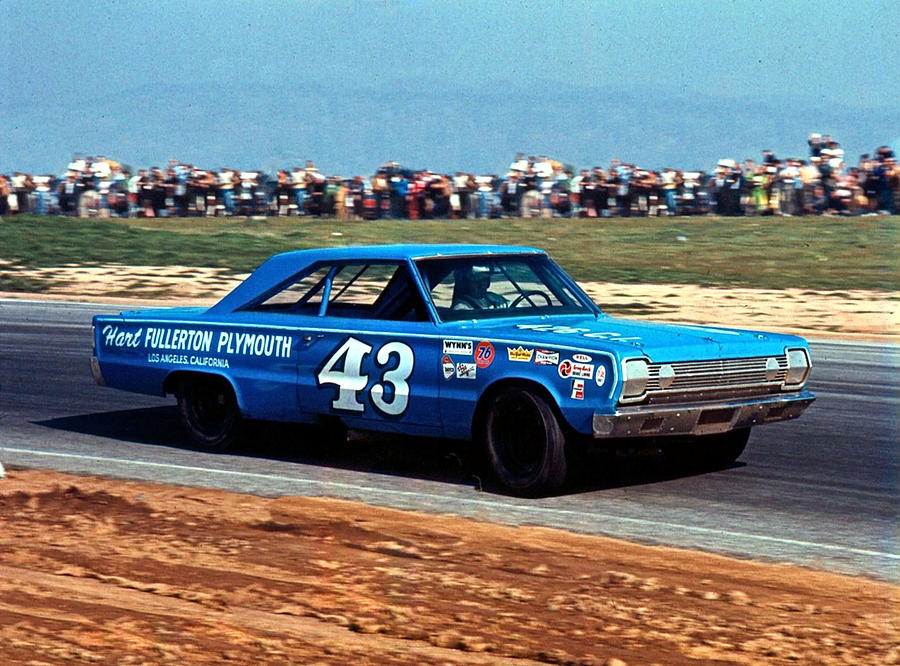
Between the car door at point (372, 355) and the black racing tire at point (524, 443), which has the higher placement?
the car door at point (372, 355)

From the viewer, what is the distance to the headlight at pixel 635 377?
7066 millimetres

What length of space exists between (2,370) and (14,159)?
601ft

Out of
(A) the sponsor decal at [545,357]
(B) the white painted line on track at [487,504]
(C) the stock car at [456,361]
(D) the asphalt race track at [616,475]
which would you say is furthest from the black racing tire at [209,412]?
(A) the sponsor decal at [545,357]

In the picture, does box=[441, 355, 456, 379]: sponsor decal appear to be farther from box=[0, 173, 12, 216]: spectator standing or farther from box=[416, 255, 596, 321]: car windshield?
box=[0, 173, 12, 216]: spectator standing

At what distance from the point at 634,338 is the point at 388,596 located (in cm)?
242

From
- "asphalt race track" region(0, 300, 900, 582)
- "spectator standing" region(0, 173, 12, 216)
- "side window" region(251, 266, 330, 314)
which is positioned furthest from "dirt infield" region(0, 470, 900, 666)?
"spectator standing" region(0, 173, 12, 216)

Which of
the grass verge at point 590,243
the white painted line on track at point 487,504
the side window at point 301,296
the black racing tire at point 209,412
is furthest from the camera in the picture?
the grass verge at point 590,243

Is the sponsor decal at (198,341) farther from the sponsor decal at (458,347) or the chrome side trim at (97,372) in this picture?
the sponsor decal at (458,347)

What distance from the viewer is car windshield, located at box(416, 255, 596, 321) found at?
Answer: 8.16m

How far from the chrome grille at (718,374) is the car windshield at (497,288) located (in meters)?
1.23

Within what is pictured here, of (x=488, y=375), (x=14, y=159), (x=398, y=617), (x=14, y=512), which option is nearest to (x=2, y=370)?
(x=14, y=512)

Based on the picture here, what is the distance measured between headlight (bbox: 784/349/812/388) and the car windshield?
1.26m

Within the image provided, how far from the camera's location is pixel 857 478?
27.1 ft

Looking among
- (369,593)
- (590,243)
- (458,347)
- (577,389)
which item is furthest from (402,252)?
(590,243)
